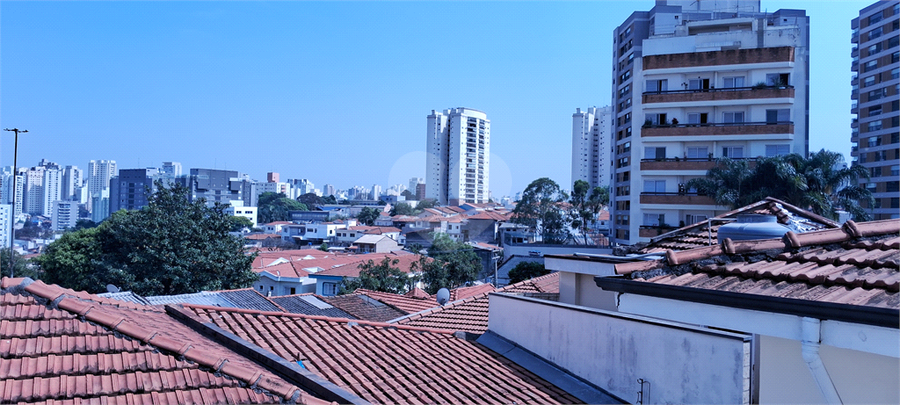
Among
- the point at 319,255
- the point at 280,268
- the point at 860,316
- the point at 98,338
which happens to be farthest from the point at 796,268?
the point at 319,255

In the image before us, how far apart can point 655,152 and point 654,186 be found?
2.02 m

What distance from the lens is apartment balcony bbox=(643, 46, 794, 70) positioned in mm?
32625

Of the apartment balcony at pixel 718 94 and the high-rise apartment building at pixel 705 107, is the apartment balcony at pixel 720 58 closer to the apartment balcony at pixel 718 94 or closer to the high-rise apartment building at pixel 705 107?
the high-rise apartment building at pixel 705 107

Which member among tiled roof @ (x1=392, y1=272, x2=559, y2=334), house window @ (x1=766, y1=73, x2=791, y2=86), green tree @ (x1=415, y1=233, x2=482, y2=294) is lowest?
green tree @ (x1=415, y1=233, x2=482, y2=294)

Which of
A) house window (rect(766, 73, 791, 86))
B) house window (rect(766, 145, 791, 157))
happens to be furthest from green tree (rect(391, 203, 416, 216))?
house window (rect(766, 73, 791, 86))

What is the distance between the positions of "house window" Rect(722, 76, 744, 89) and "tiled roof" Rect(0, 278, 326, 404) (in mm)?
35398

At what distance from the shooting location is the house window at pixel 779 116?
A: 109 ft

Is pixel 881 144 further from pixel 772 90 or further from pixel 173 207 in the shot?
pixel 173 207

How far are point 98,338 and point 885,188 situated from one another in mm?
54444

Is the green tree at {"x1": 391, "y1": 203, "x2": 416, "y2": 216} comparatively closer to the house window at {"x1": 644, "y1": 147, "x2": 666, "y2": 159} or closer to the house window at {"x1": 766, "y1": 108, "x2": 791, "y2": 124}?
the house window at {"x1": 644, "y1": 147, "x2": 666, "y2": 159}

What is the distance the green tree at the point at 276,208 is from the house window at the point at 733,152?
104 meters

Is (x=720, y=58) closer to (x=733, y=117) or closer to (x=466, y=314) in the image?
(x=733, y=117)

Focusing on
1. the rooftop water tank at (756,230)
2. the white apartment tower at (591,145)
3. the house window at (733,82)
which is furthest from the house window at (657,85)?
the white apartment tower at (591,145)

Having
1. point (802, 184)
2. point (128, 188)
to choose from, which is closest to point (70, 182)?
point (128, 188)
